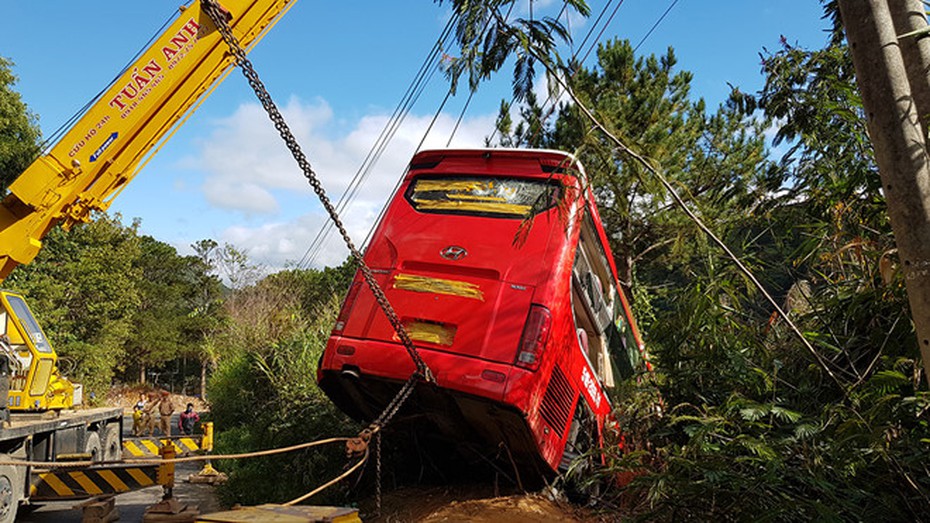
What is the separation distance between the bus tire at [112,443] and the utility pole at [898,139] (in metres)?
11.3

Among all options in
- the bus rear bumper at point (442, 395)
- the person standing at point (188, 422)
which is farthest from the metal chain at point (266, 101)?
the person standing at point (188, 422)

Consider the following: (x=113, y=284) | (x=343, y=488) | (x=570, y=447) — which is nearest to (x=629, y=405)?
(x=570, y=447)

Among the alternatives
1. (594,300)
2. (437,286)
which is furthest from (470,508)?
(594,300)

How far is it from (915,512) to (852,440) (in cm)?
40

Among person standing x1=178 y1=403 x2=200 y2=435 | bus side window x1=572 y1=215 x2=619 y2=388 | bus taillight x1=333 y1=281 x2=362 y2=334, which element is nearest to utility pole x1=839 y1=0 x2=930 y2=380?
bus side window x1=572 y1=215 x2=619 y2=388

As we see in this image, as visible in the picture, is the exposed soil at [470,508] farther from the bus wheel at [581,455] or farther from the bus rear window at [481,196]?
the bus rear window at [481,196]

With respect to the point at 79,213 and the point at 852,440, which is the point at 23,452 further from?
the point at 852,440

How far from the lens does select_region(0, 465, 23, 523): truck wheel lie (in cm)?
666

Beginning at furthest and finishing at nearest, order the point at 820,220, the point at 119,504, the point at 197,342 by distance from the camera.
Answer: the point at 197,342, the point at 119,504, the point at 820,220

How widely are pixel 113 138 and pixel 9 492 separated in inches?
158

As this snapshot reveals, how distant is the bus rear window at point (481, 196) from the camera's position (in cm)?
578

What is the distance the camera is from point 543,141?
664 inches

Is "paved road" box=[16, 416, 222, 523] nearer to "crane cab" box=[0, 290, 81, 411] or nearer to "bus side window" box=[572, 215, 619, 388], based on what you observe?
"crane cab" box=[0, 290, 81, 411]

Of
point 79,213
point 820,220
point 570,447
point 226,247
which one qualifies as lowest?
point 570,447
